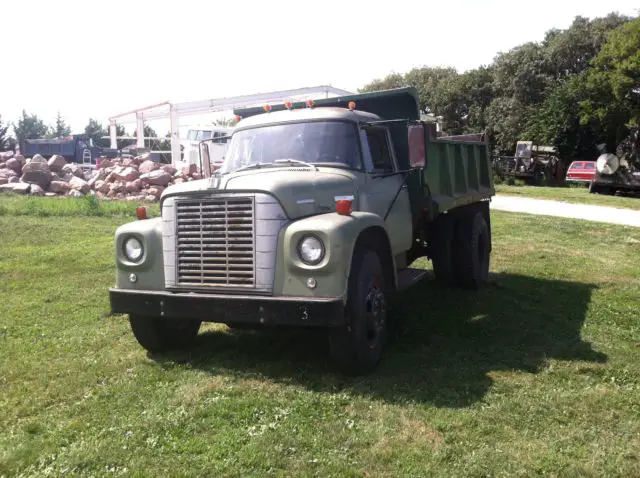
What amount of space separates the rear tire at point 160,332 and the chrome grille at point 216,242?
2.21 ft

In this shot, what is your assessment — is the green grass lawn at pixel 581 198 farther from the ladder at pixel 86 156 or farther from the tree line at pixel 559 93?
the ladder at pixel 86 156

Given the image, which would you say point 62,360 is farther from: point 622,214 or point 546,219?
point 622,214

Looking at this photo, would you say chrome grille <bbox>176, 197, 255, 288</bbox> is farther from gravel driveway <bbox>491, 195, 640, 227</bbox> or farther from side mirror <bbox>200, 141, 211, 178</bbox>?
gravel driveway <bbox>491, 195, 640, 227</bbox>

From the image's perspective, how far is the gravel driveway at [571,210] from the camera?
15766 mm

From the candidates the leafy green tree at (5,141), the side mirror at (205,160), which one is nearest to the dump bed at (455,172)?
the side mirror at (205,160)

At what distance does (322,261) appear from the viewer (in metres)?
4.52

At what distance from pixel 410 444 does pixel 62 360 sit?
3.29m

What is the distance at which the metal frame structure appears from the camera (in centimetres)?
2312

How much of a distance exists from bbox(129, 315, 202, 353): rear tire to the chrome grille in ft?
2.21

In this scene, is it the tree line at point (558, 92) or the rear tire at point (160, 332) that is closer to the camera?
the rear tire at point (160, 332)

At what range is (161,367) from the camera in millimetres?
5188

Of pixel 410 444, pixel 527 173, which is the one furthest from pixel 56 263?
pixel 527 173

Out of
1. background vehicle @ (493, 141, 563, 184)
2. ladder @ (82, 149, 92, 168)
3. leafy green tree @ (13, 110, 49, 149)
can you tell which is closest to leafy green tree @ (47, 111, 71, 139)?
leafy green tree @ (13, 110, 49, 149)

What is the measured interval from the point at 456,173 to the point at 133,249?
14.6 feet
